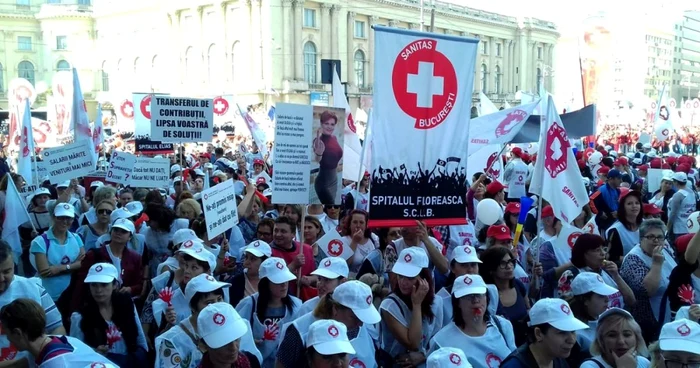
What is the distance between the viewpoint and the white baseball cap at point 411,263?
428cm

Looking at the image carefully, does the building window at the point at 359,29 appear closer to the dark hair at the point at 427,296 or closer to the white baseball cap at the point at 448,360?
the dark hair at the point at 427,296

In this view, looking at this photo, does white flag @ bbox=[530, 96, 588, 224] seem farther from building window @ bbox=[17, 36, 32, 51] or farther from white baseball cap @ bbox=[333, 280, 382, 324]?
building window @ bbox=[17, 36, 32, 51]

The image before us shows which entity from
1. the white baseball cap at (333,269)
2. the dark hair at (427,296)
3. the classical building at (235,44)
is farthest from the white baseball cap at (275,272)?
the classical building at (235,44)

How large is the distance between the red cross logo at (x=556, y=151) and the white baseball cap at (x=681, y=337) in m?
3.34

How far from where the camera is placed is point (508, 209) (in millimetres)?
7637

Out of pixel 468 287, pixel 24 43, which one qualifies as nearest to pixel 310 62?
pixel 24 43

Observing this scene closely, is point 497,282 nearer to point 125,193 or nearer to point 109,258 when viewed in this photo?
point 109,258

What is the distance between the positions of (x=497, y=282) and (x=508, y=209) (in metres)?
2.84

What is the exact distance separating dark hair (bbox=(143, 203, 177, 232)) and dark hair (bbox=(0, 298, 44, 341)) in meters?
2.98

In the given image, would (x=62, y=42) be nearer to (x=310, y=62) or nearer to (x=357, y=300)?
(x=310, y=62)

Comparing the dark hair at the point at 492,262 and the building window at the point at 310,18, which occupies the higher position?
the building window at the point at 310,18

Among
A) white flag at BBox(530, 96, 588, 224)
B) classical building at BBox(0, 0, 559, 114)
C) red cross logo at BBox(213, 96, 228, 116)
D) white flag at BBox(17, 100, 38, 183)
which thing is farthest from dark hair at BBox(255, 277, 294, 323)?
classical building at BBox(0, 0, 559, 114)

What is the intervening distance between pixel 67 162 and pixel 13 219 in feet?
7.51

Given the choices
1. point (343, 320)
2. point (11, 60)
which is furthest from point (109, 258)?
point (11, 60)
